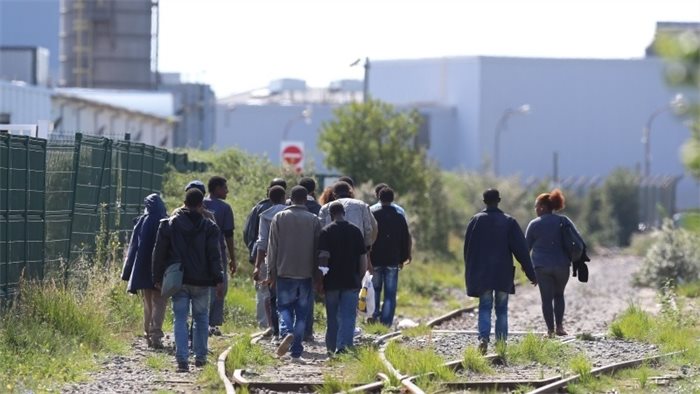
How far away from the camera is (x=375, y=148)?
125ft

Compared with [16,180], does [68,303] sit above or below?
below

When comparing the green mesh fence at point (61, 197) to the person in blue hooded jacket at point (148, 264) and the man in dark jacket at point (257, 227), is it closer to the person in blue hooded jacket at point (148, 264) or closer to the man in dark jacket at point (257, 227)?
the person in blue hooded jacket at point (148, 264)

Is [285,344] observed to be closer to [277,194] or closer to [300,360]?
[300,360]

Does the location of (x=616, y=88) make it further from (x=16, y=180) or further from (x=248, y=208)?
(x=16, y=180)

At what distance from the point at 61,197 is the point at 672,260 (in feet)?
66.9

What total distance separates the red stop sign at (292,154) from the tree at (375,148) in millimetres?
2994

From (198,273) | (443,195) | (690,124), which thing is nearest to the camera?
(690,124)

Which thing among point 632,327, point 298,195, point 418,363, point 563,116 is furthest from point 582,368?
point 563,116

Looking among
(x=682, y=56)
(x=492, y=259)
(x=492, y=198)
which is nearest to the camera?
(x=682, y=56)

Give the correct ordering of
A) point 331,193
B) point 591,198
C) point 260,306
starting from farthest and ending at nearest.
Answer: point 591,198
point 260,306
point 331,193

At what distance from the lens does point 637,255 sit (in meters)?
59.2

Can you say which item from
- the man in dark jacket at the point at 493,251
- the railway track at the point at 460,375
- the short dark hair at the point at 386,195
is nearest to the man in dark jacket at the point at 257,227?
the railway track at the point at 460,375

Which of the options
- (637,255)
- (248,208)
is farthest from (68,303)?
(637,255)

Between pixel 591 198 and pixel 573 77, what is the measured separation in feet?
56.2
